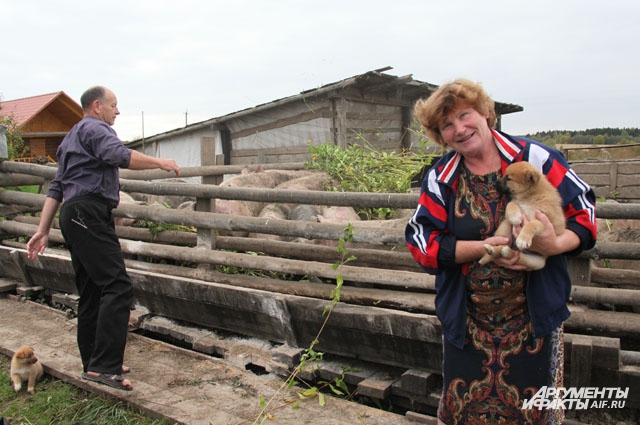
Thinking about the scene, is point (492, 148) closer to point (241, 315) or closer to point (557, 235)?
point (557, 235)

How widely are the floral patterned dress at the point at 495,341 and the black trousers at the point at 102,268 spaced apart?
2604 millimetres

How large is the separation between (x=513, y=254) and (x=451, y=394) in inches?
28.4

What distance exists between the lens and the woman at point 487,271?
7.21 ft

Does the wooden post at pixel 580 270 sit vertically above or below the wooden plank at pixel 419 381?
above

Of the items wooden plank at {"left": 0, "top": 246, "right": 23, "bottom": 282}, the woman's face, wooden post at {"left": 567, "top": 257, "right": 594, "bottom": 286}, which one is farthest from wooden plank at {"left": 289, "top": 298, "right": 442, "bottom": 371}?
wooden plank at {"left": 0, "top": 246, "right": 23, "bottom": 282}

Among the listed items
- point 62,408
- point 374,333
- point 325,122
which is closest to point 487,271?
point 374,333

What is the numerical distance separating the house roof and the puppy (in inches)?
917

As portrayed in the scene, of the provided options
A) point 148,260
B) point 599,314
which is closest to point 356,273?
A: point 599,314

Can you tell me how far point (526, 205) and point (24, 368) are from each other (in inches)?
154

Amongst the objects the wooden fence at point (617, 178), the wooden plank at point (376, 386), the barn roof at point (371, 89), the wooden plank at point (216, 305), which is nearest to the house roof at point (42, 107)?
the barn roof at point (371, 89)

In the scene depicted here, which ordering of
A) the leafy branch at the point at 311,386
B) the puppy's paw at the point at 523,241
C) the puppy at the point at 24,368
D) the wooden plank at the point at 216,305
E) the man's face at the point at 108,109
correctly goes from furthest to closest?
the wooden plank at the point at 216,305, the puppy at the point at 24,368, the man's face at the point at 108,109, the leafy branch at the point at 311,386, the puppy's paw at the point at 523,241

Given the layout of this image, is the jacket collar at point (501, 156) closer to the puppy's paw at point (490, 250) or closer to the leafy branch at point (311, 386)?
the puppy's paw at point (490, 250)

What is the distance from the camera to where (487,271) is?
2244 millimetres

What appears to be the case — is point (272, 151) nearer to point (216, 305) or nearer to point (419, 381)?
point (216, 305)
